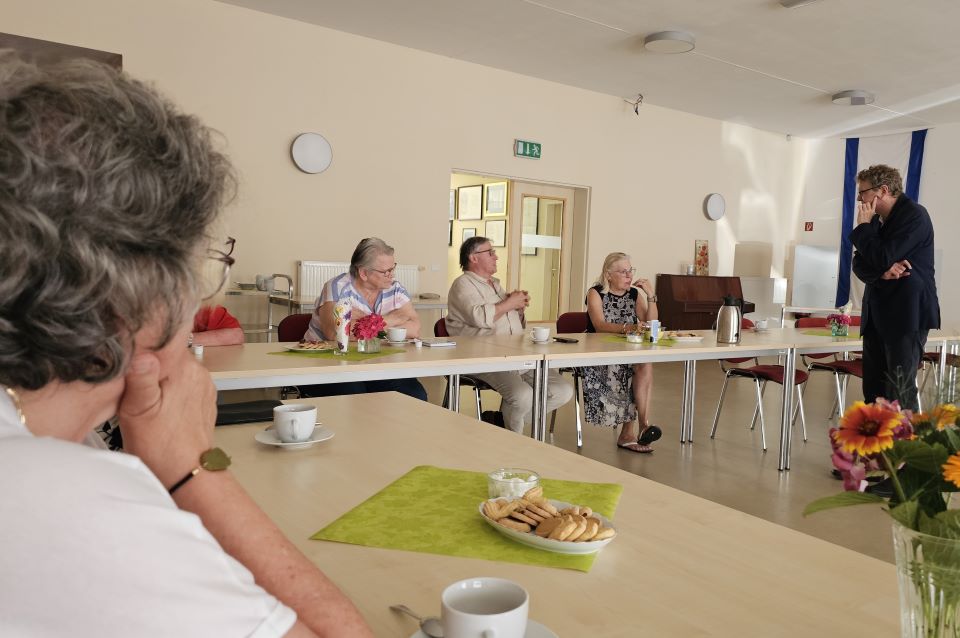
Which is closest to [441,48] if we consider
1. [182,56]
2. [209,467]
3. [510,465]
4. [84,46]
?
[182,56]

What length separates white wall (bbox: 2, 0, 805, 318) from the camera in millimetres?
5594

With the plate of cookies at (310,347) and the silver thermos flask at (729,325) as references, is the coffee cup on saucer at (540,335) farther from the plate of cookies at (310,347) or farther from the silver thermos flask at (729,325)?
the silver thermos flask at (729,325)

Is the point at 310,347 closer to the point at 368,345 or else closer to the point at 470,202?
the point at 368,345

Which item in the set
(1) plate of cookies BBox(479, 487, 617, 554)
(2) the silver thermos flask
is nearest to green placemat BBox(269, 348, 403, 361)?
(1) plate of cookies BBox(479, 487, 617, 554)

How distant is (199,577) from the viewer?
21.1 inches

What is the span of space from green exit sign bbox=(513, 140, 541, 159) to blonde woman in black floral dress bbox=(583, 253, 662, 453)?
323 cm

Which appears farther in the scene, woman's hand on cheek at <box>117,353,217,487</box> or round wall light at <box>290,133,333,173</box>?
round wall light at <box>290,133,333,173</box>

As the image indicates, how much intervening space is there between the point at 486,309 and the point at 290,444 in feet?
9.05

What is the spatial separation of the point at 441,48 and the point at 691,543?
6.34 meters

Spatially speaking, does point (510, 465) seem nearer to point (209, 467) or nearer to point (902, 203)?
point (209, 467)

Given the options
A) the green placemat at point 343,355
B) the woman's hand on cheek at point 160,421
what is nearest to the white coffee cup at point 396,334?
the green placemat at point 343,355

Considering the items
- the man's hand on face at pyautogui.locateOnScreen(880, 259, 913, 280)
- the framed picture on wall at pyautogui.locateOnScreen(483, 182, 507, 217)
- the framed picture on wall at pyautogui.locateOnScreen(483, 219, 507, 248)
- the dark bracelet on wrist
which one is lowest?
the dark bracelet on wrist

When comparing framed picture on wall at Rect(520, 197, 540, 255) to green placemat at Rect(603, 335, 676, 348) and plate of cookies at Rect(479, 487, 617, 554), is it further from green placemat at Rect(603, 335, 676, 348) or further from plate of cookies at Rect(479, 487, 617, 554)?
plate of cookies at Rect(479, 487, 617, 554)

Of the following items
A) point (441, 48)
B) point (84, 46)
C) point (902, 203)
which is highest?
point (441, 48)
